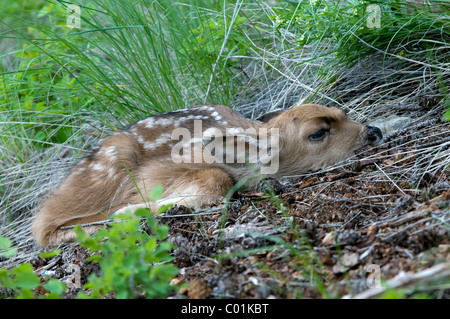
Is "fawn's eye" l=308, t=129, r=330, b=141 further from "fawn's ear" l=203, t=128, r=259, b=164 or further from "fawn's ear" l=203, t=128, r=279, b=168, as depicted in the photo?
"fawn's ear" l=203, t=128, r=259, b=164

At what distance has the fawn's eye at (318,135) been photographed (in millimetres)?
4266

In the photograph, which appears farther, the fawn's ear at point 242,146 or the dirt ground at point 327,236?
the fawn's ear at point 242,146

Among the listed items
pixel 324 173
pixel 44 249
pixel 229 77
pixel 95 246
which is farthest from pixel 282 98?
pixel 95 246

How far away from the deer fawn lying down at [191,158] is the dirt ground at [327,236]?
0.22 metres

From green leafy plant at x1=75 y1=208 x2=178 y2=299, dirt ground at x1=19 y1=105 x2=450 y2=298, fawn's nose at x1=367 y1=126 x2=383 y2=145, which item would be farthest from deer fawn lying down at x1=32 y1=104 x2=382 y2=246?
green leafy plant at x1=75 y1=208 x2=178 y2=299

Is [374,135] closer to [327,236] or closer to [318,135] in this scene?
[318,135]

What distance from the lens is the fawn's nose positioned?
4074 millimetres

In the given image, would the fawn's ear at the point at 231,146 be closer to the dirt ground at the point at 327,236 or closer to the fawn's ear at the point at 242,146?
the fawn's ear at the point at 242,146

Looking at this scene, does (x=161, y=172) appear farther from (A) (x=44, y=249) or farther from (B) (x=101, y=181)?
(A) (x=44, y=249)

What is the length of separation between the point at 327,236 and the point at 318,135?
158cm

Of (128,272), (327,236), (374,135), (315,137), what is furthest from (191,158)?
(128,272)

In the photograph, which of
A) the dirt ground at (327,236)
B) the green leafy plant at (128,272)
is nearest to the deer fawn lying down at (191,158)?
the dirt ground at (327,236)

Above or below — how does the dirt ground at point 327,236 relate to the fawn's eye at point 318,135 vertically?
below

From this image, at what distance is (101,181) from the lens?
423 centimetres
